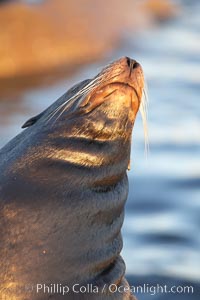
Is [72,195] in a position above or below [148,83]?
below

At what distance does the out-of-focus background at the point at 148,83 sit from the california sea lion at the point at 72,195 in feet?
5.55

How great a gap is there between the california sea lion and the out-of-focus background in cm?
169

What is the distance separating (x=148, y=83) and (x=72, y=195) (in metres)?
6.80

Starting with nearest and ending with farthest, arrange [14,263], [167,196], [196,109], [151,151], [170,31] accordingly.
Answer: [14,263] → [167,196] → [151,151] → [196,109] → [170,31]

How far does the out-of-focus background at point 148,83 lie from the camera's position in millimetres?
7547

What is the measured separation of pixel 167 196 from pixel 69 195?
367 cm

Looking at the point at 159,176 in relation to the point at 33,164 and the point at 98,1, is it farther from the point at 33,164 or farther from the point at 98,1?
the point at 98,1

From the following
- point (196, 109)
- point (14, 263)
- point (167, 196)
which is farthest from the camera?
point (196, 109)

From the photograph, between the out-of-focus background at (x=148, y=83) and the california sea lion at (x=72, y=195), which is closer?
the california sea lion at (x=72, y=195)

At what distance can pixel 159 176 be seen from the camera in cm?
894

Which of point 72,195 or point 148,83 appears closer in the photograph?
point 72,195

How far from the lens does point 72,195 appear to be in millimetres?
4934

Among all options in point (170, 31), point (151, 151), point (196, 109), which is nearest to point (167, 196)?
point (151, 151)

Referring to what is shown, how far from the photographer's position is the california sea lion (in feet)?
15.9
